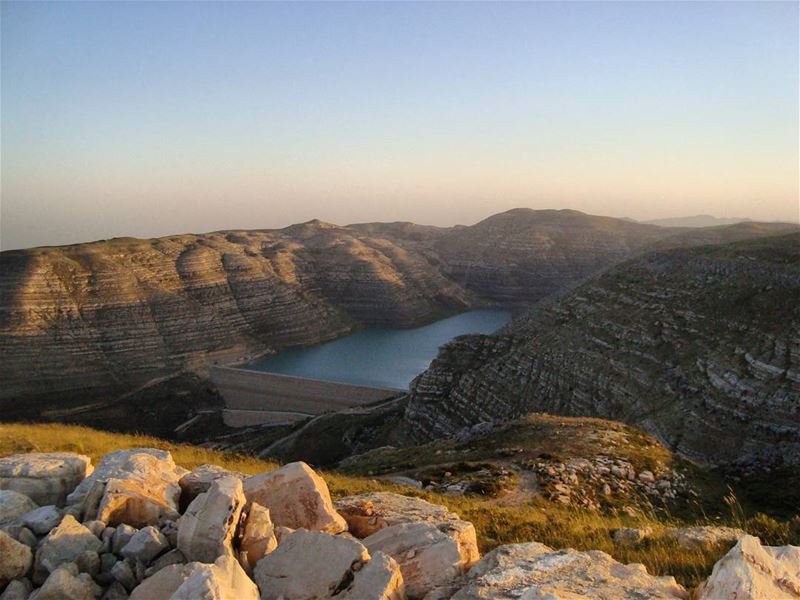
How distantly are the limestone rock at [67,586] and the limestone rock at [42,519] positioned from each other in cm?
94

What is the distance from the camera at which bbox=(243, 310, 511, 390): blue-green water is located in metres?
74.9

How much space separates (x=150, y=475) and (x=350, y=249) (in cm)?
11496

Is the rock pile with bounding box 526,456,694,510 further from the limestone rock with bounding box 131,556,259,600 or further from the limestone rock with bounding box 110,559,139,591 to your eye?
the limestone rock with bounding box 110,559,139,591

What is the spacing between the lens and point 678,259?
43250 millimetres

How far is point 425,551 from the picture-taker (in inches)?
192

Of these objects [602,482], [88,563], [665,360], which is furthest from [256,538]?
[665,360]

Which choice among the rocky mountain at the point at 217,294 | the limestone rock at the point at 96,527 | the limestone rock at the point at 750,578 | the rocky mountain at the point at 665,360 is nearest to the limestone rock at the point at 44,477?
the limestone rock at the point at 96,527

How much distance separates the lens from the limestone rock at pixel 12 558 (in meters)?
4.53

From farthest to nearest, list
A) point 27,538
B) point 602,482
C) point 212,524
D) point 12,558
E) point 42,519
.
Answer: point 602,482 < point 42,519 < point 27,538 < point 212,524 < point 12,558

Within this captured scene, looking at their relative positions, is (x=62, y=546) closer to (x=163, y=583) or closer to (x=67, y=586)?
(x=67, y=586)

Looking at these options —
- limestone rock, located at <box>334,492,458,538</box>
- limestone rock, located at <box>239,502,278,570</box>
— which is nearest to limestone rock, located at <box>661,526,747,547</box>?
limestone rock, located at <box>334,492,458,538</box>

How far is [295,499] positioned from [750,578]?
3.68m

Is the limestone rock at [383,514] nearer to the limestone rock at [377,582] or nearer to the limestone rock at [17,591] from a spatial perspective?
the limestone rock at [377,582]

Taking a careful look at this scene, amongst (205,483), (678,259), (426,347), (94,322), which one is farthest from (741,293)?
(94,322)
